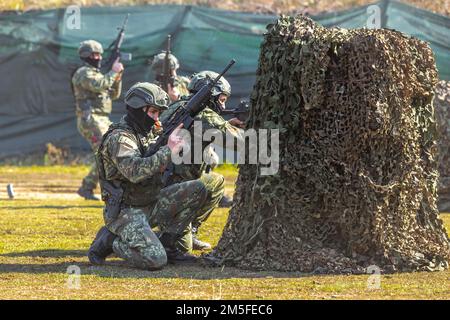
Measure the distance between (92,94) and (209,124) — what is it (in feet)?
21.9

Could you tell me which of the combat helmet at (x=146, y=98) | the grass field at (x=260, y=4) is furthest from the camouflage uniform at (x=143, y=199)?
the grass field at (x=260, y=4)

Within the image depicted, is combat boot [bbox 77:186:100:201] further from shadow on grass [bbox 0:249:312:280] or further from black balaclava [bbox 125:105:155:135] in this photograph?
black balaclava [bbox 125:105:155:135]

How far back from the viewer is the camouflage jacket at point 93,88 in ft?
54.5

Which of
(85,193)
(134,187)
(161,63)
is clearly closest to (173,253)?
(134,187)

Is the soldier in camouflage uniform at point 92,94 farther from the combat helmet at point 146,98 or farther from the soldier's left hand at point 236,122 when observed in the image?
the combat helmet at point 146,98

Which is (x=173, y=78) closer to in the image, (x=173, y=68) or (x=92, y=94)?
(x=173, y=68)

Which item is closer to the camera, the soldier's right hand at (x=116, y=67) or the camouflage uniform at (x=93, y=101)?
the camouflage uniform at (x=93, y=101)

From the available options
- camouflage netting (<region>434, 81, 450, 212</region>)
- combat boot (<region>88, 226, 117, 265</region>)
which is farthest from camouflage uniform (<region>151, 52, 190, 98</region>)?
combat boot (<region>88, 226, 117, 265</region>)

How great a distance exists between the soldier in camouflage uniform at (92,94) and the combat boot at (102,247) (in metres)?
6.53

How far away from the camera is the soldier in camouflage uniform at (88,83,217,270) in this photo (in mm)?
9609

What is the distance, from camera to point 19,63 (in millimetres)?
22656

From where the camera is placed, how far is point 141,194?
10039 mm

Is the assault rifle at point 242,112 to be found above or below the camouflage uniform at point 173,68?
above

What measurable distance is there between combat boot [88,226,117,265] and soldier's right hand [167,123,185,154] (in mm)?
978
